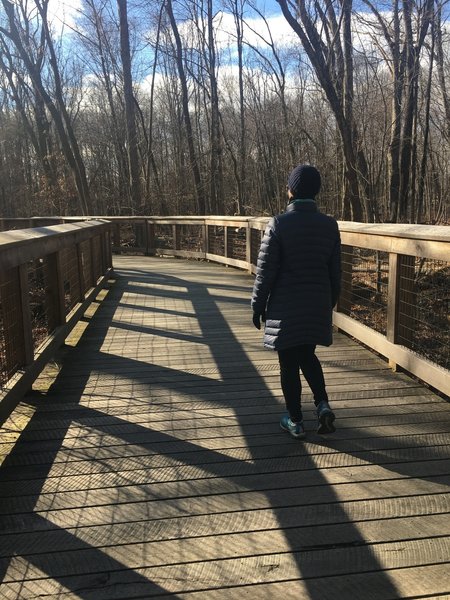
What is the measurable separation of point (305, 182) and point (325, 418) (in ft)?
4.39

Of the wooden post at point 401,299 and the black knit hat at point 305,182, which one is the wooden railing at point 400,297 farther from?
the black knit hat at point 305,182

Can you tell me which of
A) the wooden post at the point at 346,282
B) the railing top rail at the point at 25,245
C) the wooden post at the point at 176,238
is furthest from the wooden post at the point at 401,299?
the wooden post at the point at 176,238

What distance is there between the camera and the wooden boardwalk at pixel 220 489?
1.98 meters

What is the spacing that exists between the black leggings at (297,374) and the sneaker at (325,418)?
0.15ft

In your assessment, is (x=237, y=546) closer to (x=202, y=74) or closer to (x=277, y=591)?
(x=277, y=591)

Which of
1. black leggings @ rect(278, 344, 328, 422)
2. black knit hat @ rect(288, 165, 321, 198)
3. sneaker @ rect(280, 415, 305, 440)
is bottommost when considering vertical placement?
sneaker @ rect(280, 415, 305, 440)

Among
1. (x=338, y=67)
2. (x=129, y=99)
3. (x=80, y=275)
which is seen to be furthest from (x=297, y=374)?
(x=129, y=99)

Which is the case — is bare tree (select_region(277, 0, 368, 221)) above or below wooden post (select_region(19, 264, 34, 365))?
above

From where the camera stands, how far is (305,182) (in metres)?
2.97

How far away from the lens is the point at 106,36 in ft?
79.3

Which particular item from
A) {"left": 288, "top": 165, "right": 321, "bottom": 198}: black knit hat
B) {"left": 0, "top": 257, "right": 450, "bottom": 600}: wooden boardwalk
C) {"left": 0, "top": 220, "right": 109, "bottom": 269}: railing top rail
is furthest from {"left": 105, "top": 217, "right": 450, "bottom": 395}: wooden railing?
{"left": 0, "top": 220, "right": 109, "bottom": 269}: railing top rail

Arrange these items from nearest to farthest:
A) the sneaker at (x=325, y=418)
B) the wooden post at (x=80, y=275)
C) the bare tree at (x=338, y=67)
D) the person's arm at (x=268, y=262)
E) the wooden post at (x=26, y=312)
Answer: the person's arm at (x=268, y=262), the sneaker at (x=325, y=418), the wooden post at (x=26, y=312), the wooden post at (x=80, y=275), the bare tree at (x=338, y=67)

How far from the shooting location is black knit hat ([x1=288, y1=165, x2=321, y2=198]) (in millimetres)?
2967

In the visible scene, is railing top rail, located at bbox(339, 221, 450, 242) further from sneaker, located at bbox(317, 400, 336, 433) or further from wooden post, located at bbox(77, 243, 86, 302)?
wooden post, located at bbox(77, 243, 86, 302)
